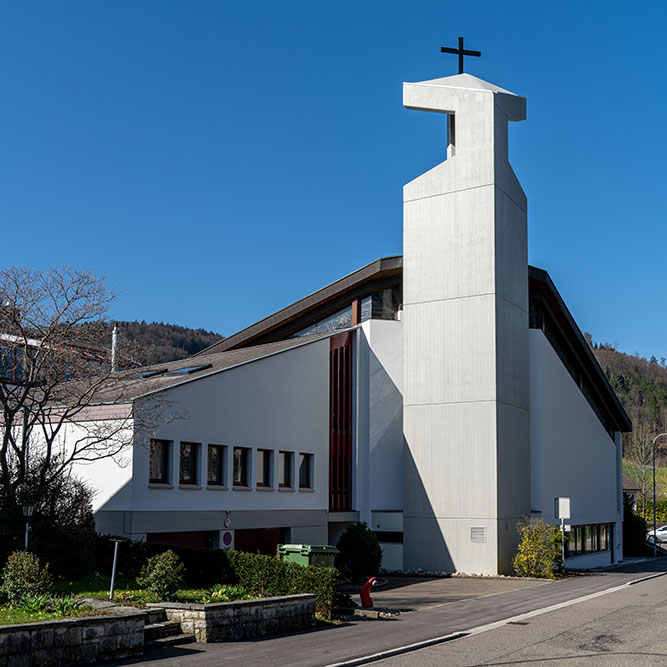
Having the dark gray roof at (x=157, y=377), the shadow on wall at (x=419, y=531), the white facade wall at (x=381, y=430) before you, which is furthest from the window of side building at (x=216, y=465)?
Result: the shadow on wall at (x=419, y=531)

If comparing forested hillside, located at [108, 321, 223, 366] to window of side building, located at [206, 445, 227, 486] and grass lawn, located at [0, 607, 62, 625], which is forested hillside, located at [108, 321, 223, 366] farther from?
grass lawn, located at [0, 607, 62, 625]

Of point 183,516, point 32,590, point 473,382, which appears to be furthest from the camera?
point 473,382

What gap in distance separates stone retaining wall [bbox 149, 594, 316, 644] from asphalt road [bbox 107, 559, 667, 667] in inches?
14.3

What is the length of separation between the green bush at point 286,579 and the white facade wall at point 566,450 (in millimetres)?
18145

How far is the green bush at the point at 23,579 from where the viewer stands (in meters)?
15.3

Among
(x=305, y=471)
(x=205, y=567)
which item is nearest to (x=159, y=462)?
(x=205, y=567)

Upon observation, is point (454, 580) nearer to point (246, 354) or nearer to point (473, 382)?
point (473, 382)

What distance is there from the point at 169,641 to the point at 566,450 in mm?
27513

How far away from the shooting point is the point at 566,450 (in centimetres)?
3900

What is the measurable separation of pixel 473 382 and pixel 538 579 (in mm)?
7497

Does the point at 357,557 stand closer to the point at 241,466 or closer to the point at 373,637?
the point at 241,466

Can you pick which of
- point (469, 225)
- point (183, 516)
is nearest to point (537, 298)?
point (469, 225)

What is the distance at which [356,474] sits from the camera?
33781 millimetres

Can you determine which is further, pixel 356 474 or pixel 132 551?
pixel 356 474
